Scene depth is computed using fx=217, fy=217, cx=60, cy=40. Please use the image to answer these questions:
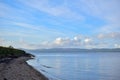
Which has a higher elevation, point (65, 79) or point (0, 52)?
point (0, 52)

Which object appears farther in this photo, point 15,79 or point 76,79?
point 76,79

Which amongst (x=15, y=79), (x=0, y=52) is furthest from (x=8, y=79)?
(x=0, y=52)

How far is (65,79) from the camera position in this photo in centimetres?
4491

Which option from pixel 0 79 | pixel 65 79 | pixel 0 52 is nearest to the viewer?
pixel 0 79

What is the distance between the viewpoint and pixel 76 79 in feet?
150

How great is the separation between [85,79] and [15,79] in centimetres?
1911

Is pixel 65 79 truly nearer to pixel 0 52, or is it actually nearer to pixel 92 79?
pixel 92 79

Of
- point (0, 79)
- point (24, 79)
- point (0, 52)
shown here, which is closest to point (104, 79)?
point (24, 79)

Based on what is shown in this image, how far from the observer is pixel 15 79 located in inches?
1225

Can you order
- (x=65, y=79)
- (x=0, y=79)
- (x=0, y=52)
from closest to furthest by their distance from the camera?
(x=0, y=79), (x=65, y=79), (x=0, y=52)

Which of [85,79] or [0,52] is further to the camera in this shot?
[0,52]

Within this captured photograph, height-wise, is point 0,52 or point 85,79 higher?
point 0,52

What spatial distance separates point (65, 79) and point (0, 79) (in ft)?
58.3

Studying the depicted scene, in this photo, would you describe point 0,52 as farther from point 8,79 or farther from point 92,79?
point 8,79
